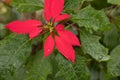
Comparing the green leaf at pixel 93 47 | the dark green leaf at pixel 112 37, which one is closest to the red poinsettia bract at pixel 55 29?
the green leaf at pixel 93 47

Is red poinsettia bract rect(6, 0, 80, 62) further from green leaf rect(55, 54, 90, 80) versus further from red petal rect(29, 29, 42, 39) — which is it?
green leaf rect(55, 54, 90, 80)

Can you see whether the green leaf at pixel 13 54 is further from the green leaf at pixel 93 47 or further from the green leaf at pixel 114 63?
the green leaf at pixel 114 63

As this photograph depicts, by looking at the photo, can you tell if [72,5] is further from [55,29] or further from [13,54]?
[13,54]

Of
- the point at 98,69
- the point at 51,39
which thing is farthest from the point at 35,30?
the point at 98,69

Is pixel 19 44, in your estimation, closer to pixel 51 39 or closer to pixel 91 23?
pixel 51 39

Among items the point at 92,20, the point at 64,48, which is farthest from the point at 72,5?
the point at 64,48

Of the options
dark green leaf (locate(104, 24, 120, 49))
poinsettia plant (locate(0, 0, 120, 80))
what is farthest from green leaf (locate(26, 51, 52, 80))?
dark green leaf (locate(104, 24, 120, 49))
